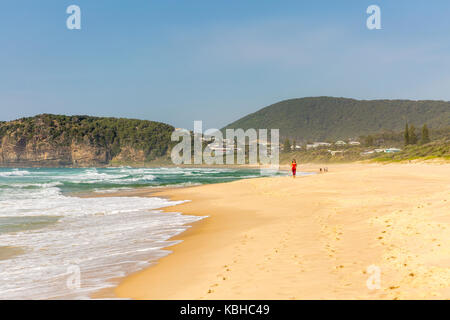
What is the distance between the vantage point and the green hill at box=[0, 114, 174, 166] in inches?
6437

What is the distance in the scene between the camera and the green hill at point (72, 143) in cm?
16350

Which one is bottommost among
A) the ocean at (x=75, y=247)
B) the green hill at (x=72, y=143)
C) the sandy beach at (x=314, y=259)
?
the ocean at (x=75, y=247)

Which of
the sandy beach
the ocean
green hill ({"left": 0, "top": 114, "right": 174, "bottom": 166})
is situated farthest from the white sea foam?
green hill ({"left": 0, "top": 114, "right": 174, "bottom": 166})

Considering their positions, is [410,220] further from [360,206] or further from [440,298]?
[440,298]

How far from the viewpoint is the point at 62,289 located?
650cm

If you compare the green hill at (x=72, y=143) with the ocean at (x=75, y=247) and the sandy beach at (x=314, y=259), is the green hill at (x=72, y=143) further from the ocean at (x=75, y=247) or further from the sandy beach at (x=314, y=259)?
the sandy beach at (x=314, y=259)

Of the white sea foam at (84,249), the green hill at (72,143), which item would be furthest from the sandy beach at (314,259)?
the green hill at (72,143)

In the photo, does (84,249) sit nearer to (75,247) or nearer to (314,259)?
(75,247)

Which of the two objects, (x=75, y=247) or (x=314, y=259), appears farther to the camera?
(x=75, y=247)

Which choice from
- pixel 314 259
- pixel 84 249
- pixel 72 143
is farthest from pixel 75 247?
pixel 72 143

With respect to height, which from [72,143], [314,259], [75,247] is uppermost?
[72,143]

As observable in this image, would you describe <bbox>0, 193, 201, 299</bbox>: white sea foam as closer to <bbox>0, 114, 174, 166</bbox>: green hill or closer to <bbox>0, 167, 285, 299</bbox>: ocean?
<bbox>0, 167, 285, 299</bbox>: ocean

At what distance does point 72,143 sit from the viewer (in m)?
171
